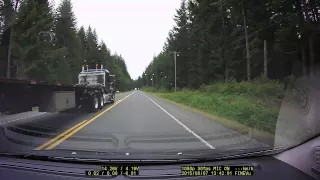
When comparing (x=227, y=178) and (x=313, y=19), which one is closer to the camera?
(x=227, y=178)

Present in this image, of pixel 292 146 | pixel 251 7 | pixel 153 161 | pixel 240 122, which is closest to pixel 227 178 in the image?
pixel 153 161

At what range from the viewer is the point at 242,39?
144ft

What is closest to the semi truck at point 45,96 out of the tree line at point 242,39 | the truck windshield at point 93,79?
the truck windshield at point 93,79

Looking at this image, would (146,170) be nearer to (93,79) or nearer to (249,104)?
(249,104)

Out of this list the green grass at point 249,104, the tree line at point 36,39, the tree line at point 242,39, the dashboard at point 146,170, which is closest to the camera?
the dashboard at point 146,170

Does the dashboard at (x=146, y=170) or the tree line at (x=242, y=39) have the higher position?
the tree line at (x=242, y=39)

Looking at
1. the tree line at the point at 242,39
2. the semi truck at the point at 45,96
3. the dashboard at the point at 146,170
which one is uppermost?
the tree line at the point at 242,39

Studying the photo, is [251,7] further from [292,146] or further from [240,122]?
[292,146]

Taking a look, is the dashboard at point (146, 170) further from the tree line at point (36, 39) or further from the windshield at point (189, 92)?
the tree line at point (36, 39)

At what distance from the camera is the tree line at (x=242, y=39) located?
1967 cm

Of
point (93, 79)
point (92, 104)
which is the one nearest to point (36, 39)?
point (93, 79)

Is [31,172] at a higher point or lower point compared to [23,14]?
lower

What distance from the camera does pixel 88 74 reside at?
2897cm

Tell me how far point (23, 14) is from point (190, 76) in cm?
4350
